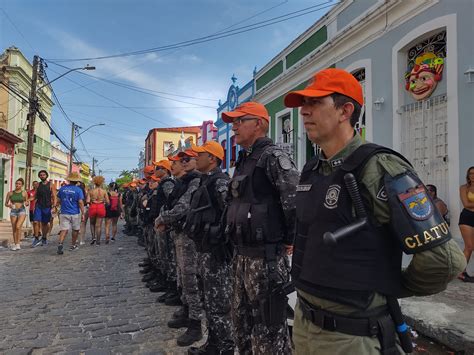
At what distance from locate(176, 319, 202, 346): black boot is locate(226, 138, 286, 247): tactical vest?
1.58 meters

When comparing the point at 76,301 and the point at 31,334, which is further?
the point at 76,301

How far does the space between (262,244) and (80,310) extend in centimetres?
340

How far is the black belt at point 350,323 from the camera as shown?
56.5 inches

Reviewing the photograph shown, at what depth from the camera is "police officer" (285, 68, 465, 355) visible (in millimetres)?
1360

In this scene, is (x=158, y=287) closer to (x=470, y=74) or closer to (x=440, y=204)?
(x=440, y=204)

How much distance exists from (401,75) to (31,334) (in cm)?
730

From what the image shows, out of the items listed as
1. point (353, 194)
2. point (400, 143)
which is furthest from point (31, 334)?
point (400, 143)

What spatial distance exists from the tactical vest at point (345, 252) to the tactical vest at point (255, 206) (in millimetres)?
873

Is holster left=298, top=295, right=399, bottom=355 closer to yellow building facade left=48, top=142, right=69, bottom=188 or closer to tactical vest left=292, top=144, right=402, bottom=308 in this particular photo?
tactical vest left=292, top=144, right=402, bottom=308

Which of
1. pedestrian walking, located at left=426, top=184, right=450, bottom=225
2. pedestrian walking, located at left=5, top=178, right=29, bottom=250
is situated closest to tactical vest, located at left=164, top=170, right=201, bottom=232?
pedestrian walking, located at left=426, top=184, right=450, bottom=225

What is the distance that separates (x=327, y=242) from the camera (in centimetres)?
135

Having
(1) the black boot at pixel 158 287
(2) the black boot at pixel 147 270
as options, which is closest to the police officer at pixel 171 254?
(1) the black boot at pixel 158 287

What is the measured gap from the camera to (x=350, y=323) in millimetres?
1448

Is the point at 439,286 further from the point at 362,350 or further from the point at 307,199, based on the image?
the point at 307,199
